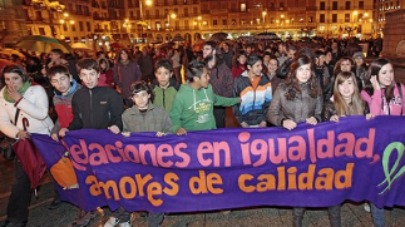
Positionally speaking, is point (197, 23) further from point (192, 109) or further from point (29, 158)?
point (29, 158)

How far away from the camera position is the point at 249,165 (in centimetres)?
361

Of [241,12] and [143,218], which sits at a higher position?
[241,12]

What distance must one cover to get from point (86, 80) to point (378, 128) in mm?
3160

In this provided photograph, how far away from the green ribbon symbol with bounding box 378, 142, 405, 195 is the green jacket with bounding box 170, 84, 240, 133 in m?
1.97

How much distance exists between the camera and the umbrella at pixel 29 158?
159 inches

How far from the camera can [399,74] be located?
859cm

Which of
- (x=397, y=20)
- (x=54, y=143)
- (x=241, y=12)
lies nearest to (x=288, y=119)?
(x=54, y=143)

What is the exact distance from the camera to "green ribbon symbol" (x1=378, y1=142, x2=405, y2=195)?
348 cm

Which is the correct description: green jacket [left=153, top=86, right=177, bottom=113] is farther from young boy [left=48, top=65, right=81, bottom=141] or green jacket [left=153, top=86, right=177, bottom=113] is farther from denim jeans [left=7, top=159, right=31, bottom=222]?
denim jeans [left=7, top=159, right=31, bottom=222]

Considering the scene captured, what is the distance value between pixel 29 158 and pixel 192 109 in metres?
2.04

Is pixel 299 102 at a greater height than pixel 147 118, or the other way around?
pixel 299 102

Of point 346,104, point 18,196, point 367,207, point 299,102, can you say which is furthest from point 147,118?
point 367,207

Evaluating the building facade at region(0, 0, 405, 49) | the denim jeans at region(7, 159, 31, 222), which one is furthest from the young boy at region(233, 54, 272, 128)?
the building facade at region(0, 0, 405, 49)

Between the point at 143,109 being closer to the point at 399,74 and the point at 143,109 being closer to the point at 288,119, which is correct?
the point at 288,119
